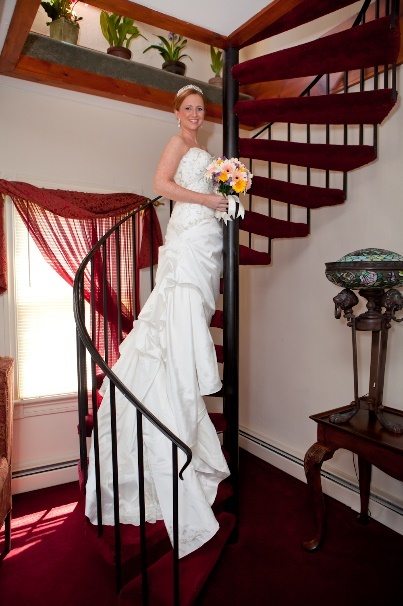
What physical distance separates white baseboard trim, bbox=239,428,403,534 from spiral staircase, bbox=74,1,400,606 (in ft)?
2.85

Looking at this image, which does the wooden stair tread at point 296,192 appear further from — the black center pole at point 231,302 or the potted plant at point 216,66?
the potted plant at point 216,66

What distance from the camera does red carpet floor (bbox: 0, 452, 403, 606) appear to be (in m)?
1.95

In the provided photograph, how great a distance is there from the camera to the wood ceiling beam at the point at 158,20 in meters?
2.19

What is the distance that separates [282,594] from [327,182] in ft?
7.89

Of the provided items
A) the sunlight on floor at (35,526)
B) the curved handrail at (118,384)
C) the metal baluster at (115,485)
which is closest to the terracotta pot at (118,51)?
the curved handrail at (118,384)

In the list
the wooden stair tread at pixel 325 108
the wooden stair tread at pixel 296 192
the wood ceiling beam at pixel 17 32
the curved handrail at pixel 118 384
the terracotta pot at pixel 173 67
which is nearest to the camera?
the curved handrail at pixel 118 384

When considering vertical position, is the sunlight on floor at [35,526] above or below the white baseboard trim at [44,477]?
below

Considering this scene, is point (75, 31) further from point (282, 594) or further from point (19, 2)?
point (282, 594)

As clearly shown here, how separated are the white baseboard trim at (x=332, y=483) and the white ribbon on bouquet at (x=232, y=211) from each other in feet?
6.35

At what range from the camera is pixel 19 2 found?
6.33 feet

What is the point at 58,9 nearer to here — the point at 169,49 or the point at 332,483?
the point at 169,49

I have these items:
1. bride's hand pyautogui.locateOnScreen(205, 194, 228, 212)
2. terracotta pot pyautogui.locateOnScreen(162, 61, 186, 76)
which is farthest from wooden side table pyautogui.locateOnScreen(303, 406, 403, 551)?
terracotta pot pyautogui.locateOnScreen(162, 61, 186, 76)

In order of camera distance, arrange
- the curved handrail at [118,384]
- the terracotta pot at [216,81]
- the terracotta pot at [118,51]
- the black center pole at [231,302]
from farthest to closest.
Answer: the terracotta pot at [216,81] < the terracotta pot at [118,51] < the black center pole at [231,302] < the curved handrail at [118,384]

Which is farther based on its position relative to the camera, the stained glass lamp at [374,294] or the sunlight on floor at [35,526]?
the sunlight on floor at [35,526]
